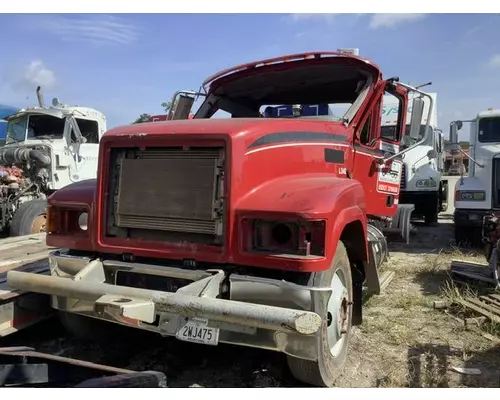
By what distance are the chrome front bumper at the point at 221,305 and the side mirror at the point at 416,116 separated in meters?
2.59

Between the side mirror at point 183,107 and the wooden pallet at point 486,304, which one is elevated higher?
the side mirror at point 183,107

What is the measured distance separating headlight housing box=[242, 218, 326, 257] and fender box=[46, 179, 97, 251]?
127 cm

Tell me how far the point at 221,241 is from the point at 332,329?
42.2 inches

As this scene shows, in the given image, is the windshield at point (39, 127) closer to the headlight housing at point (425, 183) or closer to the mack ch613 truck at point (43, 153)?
the mack ch613 truck at point (43, 153)

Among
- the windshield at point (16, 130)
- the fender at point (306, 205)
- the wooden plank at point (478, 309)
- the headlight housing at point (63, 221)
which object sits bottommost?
the wooden plank at point (478, 309)

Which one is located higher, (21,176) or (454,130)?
(454,130)

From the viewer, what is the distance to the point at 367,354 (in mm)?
4121

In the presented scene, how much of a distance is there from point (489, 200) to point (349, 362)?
5.94 meters

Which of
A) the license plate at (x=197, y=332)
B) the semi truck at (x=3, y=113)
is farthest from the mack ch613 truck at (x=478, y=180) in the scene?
the semi truck at (x=3, y=113)

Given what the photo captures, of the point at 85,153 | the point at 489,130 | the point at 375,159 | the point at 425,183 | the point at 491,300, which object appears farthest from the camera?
the point at 425,183

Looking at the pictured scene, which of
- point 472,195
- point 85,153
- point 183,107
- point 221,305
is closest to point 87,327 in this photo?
point 221,305

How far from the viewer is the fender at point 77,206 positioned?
148 inches

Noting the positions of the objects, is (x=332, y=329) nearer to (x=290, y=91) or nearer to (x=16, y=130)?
(x=290, y=91)

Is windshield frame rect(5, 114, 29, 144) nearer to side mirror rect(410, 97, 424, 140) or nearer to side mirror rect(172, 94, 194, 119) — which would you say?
side mirror rect(172, 94, 194, 119)
